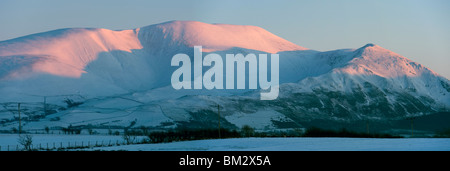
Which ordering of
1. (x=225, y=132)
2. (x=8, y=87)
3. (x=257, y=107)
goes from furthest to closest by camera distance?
(x=8, y=87), (x=257, y=107), (x=225, y=132)

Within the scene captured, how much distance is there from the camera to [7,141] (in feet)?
296

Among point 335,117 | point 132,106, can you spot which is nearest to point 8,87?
point 132,106

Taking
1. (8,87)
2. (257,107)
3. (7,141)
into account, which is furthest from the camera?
(8,87)

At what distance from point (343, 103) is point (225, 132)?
3616 inches

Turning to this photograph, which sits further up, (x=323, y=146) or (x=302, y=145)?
(x=323, y=146)

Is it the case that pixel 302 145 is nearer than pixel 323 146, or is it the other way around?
pixel 323 146

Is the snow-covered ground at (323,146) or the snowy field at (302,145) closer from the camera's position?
the snow-covered ground at (323,146)

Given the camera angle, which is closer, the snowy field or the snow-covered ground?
the snow-covered ground

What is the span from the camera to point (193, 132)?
362 ft

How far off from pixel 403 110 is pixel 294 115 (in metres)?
42.0
